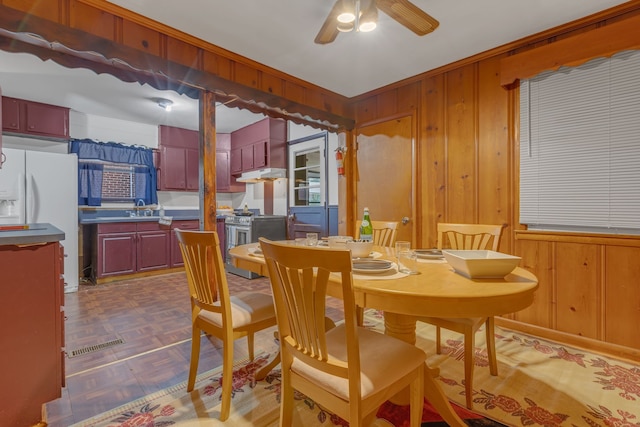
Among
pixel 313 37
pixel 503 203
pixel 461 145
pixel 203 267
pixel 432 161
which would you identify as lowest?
pixel 203 267

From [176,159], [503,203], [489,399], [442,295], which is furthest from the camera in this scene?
[176,159]

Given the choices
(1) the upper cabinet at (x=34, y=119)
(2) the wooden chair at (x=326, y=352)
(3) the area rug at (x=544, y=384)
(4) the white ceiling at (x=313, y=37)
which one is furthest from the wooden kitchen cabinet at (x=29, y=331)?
(1) the upper cabinet at (x=34, y=119)

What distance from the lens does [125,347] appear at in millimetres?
2262

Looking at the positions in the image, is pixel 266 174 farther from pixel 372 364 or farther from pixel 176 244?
pixel 372 364

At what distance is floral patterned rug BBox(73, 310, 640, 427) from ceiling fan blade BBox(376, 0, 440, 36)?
2.14m

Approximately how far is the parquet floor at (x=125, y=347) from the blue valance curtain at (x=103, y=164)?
1565 mm

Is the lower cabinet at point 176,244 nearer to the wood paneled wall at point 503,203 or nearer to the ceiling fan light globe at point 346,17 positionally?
the wood paneled wall at point 503,203

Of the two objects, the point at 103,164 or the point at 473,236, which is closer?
the point at 473,236

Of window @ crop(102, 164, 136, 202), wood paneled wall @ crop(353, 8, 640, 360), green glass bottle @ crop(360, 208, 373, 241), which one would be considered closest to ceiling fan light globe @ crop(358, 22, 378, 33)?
green glass bottle @ crop(360, 208, 373, 241)

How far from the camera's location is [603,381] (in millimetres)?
1794

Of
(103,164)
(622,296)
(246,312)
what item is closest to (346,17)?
(246,312)

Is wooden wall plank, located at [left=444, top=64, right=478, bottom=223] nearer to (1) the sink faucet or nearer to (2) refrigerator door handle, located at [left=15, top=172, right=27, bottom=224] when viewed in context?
(2) refrigerator door handle, located at [left=15, top=172, right=27, bottom=224]

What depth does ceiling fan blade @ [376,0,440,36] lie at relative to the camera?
5.49 feet

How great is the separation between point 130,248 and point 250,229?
1.67 m
